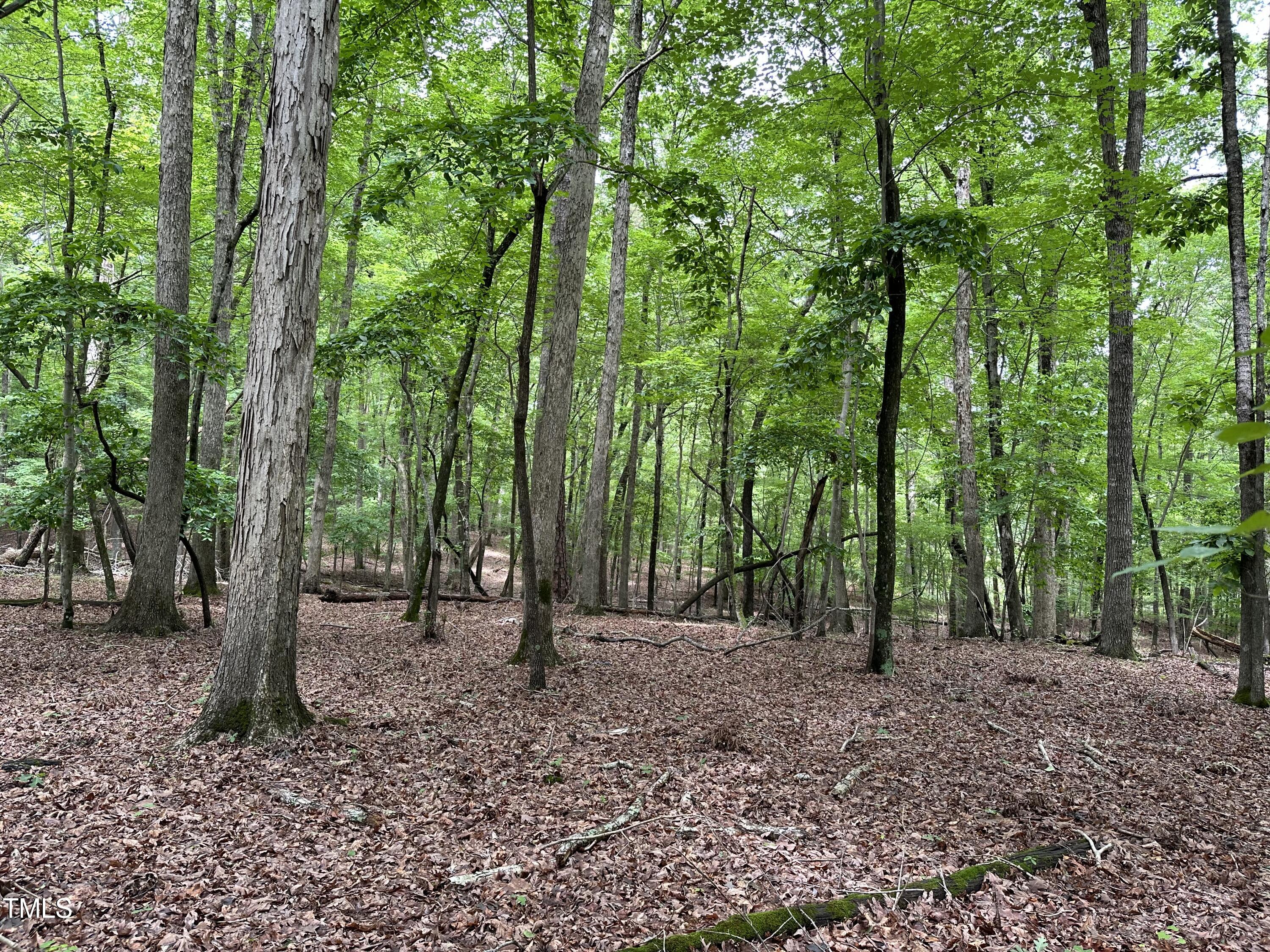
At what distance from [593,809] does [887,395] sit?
5746mm

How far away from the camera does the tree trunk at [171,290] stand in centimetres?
768

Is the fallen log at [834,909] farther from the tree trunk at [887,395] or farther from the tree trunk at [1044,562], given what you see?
the tree trunk at [1044,562]

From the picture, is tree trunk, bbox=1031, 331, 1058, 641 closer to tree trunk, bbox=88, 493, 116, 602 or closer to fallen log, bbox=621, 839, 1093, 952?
fallen log, bbox=621, 839, 1093, 952

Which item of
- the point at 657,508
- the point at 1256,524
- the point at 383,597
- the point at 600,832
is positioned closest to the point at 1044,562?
the point at 657,508

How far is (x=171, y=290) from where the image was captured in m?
7.72

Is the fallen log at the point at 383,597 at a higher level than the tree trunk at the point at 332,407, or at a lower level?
lower

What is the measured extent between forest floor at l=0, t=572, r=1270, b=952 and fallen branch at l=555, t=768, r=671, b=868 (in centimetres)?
6

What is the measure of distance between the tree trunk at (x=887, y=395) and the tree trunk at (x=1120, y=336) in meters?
3.81

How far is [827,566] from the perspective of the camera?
1085cm

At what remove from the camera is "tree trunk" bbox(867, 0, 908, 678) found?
24.4 feet

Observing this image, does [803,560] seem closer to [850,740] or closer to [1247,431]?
[850,740]

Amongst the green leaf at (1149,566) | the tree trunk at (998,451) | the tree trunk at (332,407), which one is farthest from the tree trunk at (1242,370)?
the tree trunk at (332,407)

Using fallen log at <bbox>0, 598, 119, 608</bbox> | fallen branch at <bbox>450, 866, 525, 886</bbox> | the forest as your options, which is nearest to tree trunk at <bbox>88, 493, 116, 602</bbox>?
the forest

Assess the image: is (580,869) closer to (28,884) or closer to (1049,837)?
(28,884)
